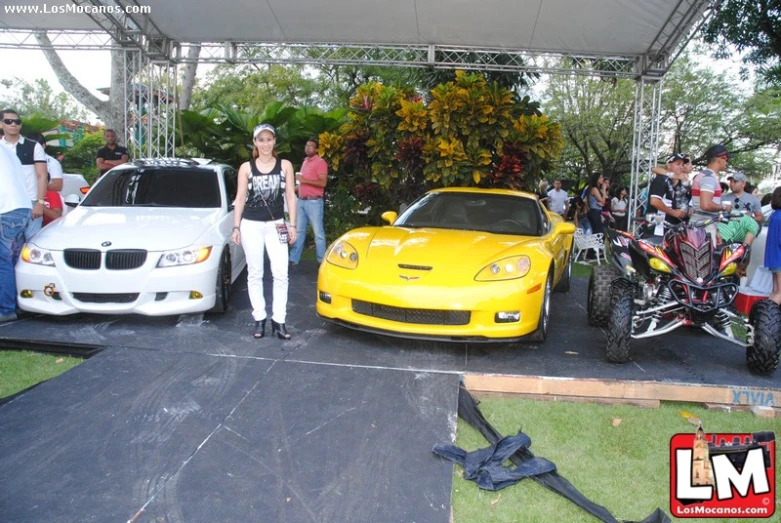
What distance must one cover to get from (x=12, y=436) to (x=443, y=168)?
667 cm

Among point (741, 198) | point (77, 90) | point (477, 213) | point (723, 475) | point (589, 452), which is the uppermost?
point (77, 90)

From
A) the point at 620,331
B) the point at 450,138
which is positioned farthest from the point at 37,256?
the point at 450,138

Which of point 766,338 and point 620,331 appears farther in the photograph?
point 620,331

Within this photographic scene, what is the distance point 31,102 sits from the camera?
53.8 meters

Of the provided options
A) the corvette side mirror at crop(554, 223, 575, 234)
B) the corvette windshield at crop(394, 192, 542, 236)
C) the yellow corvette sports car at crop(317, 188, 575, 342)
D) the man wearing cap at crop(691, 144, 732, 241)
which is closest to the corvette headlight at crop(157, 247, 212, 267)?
the yellow corvette sports car at crop(317, 188, 575, 342)

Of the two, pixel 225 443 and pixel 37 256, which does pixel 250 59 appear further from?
pixel 225 443

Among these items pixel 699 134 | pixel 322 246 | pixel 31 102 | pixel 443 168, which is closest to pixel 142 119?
pixel 322 246

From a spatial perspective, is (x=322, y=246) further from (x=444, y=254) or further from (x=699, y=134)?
(x=699, y=134)

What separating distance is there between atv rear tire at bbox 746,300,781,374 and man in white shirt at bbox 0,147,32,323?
19.9 feet

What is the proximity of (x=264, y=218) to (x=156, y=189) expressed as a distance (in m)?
2.18

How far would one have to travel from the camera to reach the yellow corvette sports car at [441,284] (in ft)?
15.3

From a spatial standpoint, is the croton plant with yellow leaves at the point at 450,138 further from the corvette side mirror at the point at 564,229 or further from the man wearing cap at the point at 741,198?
the corvette side mirror at the point at 564,229

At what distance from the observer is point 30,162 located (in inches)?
247

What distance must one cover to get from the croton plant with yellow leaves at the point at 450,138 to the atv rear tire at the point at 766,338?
4.96 m
